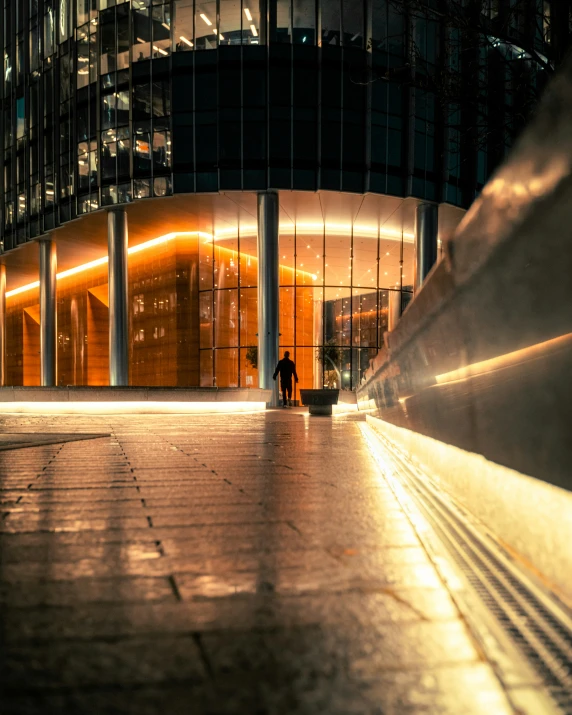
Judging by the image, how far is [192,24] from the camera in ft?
102

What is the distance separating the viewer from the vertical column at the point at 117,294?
3362cm

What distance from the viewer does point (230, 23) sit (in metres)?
30.9

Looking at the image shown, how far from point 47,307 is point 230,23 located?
19695 mm

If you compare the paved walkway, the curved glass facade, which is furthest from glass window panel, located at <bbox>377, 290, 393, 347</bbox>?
the paved walkway

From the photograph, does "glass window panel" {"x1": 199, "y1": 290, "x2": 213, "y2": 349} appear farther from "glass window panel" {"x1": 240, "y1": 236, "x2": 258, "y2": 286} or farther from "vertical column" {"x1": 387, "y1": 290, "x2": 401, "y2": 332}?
"vertical column" {"x1": 387, "y1": 290, "x2": 401, "y2": 332}

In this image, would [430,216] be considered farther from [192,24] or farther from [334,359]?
[192,24]

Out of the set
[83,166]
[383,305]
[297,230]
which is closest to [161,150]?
[83,166]

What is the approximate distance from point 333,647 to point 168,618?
1.54 feet

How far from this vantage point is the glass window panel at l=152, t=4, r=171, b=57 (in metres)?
31.3

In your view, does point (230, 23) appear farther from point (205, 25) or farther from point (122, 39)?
point (122, 39)

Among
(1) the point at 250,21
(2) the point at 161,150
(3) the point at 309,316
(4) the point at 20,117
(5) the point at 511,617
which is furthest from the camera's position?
(4) the point at 20,117

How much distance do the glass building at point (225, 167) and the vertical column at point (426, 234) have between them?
0.31m

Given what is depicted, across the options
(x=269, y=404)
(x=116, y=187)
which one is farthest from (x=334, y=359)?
(x=116, y=187)

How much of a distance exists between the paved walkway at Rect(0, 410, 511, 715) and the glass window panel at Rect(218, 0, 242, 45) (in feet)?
102
